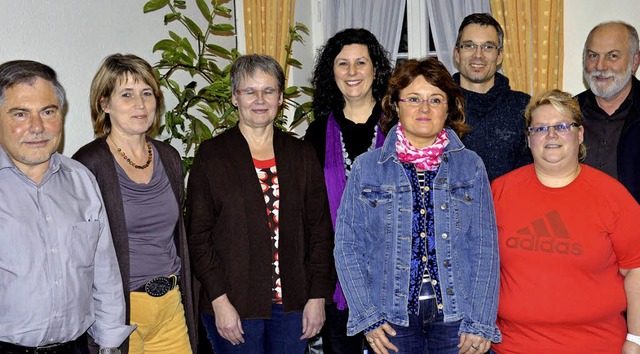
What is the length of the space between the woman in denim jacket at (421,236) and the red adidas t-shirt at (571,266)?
0.37ft

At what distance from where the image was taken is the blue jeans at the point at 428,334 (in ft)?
7.22

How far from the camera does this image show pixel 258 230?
239 centimetres

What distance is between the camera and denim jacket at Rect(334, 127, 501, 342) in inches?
87.0

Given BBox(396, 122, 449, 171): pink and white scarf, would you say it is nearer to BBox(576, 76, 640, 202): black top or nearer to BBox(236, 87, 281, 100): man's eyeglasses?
BBox(236, 87, 281, 100): man's eyeglasses

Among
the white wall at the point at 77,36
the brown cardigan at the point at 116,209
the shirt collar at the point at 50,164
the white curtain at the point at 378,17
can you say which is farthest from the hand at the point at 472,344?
the white curtain at the point at 378,17

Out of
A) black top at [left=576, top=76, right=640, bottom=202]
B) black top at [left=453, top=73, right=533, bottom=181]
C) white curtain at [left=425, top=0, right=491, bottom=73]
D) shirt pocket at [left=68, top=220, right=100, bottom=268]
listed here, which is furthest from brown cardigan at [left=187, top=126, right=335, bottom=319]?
white curtain at [left=425, top=0, right=491, bottom=73]

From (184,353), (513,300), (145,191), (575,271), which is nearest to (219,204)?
(145,191)

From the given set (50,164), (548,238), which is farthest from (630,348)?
(50,164)

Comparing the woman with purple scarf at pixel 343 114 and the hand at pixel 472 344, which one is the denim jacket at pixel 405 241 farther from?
the woman with purple scarf at pixel 343 114

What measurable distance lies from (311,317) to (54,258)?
3.22 feet

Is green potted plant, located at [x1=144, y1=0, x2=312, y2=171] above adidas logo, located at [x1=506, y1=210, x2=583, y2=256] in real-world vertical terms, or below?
above

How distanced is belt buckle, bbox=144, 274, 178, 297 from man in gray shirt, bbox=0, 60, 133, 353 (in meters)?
0.27

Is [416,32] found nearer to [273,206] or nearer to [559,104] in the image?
[559,104]

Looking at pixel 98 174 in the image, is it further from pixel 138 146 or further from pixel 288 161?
pixel 288 161
